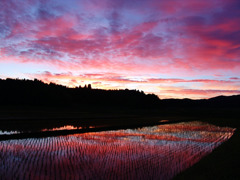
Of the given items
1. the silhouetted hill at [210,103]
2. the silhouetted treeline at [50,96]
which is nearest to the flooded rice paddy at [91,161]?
the silhouetted treeline at [50,96]

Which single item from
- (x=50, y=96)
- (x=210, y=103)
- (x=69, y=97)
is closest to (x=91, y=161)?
(x=50, y=96)

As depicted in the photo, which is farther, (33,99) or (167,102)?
(167,102)

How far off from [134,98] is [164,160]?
107m

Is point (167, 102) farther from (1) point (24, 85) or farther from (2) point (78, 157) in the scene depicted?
(2) point (78, 157)

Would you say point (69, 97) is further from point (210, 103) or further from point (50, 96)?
point (210, 103)

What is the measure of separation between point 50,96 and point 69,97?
513 inches

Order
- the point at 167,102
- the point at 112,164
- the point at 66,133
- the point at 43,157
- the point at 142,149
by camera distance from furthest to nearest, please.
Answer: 1. the point at 167,102
2. the point at 66,133
3. the point at 142,149
4. the point at 43,157
5. the point at 112,164

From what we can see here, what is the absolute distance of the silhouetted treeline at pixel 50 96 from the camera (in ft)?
213

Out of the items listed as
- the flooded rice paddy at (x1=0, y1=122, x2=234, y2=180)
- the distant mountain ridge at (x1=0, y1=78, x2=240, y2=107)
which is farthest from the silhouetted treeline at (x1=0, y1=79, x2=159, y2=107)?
the flooded rice paddy at (x1=0, y1=122, x2=234, y2=180)

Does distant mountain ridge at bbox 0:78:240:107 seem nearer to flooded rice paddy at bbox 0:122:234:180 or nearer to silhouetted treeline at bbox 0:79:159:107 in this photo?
silhouetted treeline at bbox 0:79:159:107

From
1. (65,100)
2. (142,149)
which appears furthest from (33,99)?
(142,149)

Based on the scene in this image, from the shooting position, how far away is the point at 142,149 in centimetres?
1340

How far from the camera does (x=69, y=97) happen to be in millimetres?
86062

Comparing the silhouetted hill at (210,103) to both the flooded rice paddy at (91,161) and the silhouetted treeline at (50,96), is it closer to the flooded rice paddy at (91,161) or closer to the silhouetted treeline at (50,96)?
the silhouetted treeline at (50,96)
